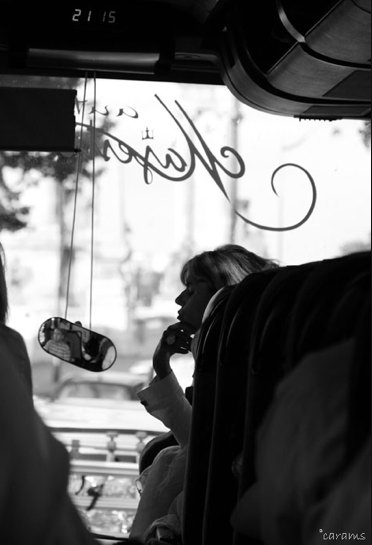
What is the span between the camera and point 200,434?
1427 mm

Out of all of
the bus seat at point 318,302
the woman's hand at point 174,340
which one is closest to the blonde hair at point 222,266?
the woman's hand at point 174,340

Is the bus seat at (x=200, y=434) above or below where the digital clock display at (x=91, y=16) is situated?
below

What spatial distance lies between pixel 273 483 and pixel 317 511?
47 mm

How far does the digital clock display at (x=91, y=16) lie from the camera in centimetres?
286

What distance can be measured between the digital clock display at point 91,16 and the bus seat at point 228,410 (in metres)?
1.78

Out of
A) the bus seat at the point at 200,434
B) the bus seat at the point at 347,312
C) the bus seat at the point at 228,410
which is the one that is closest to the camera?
the bus seat at the point at 347,312

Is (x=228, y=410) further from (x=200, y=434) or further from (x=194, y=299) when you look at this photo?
(x=194, y=299)

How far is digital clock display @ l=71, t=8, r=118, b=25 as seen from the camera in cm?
286

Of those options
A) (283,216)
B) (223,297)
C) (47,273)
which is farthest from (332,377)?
(47,273)

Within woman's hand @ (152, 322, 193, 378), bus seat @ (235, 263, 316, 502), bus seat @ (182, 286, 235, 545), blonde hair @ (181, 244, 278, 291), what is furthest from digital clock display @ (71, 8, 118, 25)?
bus seat @ (235, 263, 316, 502)

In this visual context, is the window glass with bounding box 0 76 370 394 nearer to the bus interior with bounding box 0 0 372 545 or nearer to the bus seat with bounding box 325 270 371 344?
the bus interior with bounding box 0 0 372 545

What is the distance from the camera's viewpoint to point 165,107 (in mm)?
3408

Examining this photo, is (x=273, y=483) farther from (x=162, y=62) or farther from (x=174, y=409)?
(x=162, y=62)

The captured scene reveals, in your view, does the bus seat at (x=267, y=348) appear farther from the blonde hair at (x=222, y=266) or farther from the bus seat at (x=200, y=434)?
the blonde hair at (x=222, y=266)
